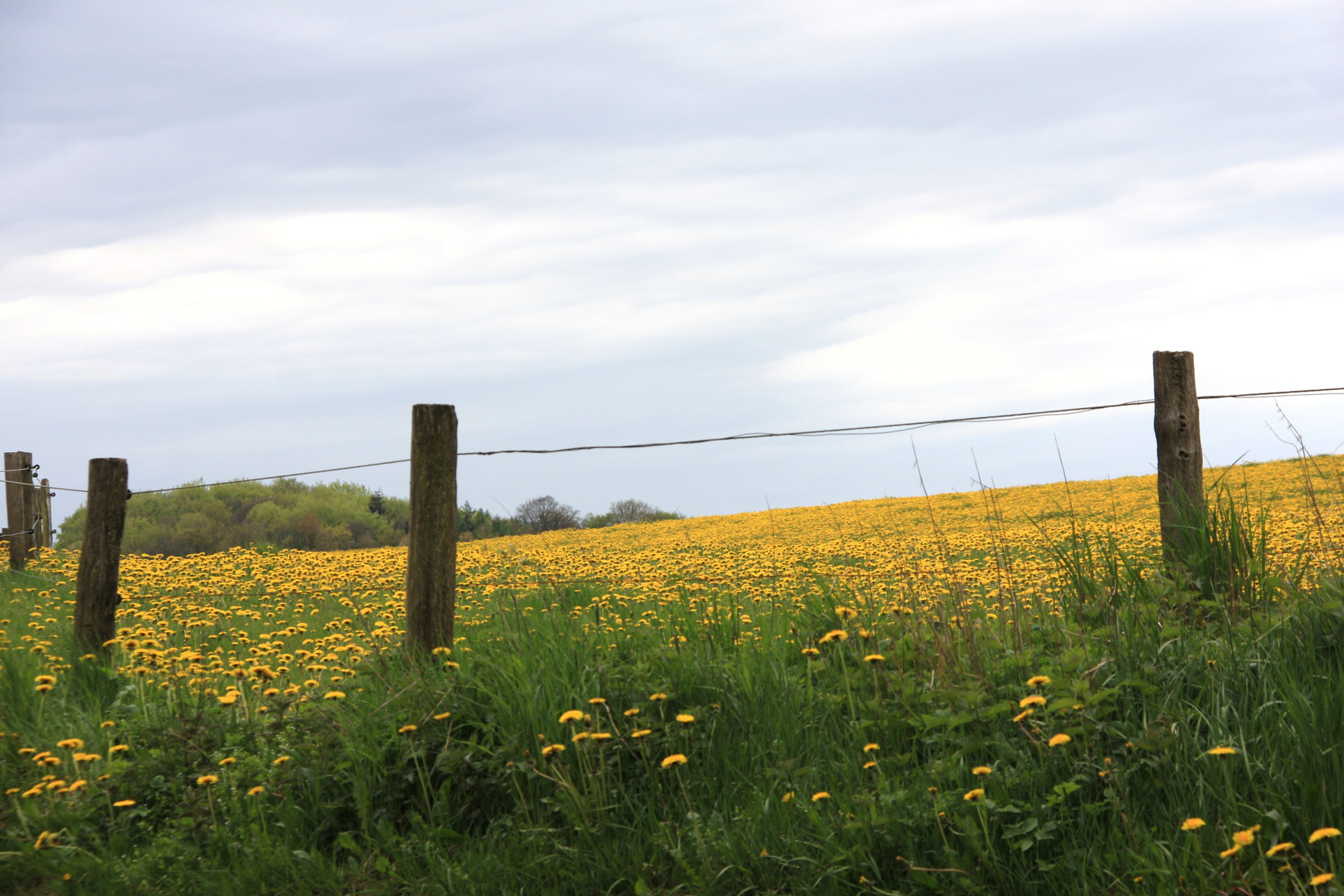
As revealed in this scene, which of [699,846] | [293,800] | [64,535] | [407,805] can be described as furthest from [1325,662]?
[64,535]

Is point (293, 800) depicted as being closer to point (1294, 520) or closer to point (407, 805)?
point (407, 805)

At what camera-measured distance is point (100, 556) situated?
312 inches

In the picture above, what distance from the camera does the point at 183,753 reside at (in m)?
4.93

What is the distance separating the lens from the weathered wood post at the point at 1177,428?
6273mm

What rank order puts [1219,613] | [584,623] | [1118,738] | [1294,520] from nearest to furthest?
1. [1118,738]
2. [1219,613]
3. [584,623]
4. [1294,520]

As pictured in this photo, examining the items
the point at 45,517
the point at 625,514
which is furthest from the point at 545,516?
the point at 45,517

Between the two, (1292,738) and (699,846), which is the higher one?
(1292,738)

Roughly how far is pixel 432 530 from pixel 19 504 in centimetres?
1437

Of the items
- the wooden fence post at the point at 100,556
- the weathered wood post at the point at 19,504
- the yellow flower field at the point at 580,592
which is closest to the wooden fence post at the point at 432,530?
the yellow flower field at the point at 580,592

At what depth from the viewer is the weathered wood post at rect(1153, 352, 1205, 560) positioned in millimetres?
6273

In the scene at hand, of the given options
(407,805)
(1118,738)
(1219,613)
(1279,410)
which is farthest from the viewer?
(1279,410)

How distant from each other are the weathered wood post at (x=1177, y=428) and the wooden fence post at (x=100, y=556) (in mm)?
8133

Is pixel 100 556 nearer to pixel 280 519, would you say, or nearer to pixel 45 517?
pixel 45 517

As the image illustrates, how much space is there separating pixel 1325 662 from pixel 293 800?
4.76m
